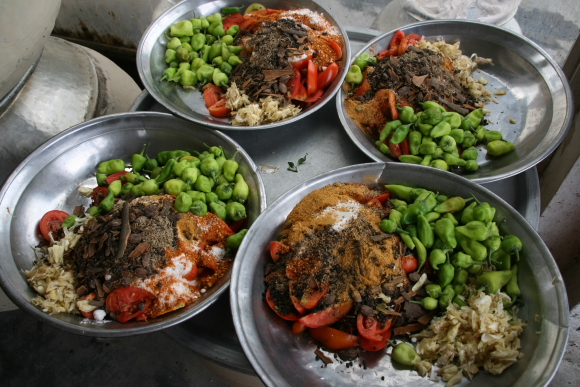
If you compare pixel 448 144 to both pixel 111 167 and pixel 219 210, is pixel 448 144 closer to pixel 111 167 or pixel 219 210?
pixel 219 210

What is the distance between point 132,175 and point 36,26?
38.4 inches

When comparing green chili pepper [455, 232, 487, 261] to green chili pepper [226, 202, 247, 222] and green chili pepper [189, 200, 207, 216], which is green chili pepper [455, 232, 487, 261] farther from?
green chili pepper [189, 200, 207, 216]

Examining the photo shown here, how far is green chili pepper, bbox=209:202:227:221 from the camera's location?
2271 mm

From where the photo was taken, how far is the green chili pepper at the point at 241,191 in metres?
2.32

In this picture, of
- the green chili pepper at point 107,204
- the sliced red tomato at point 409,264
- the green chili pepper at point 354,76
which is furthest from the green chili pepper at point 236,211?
the green chili pepper at point 354,76

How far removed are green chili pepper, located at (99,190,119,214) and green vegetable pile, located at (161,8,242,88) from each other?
111 cm

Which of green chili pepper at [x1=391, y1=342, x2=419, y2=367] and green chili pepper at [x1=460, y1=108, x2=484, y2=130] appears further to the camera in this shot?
green chili pepper at [x1=460, y1=108, x2=484, y2=130]

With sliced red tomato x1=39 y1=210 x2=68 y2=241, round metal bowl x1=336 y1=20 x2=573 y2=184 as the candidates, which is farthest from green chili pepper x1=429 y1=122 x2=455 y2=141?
sliced red tomato x1=39 y1=210 x2=68 y2=241

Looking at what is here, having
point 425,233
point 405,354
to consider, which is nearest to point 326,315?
point 405,354

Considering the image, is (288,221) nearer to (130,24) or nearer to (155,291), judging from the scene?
(155,291)

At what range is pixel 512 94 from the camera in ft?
9.41

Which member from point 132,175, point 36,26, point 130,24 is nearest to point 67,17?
point 130,24

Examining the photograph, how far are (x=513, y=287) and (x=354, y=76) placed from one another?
169 centimetres

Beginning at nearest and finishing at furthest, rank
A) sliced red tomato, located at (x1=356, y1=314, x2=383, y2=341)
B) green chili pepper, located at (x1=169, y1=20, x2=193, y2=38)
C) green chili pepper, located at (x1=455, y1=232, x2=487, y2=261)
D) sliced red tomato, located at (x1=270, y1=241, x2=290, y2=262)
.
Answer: sliced red tomato, located at (x1=356, y1=314, x2=383, y2=341) → green chili pepper, located at (x1=455, y1=232, x2=487, y2=261) → sliced red tomato, located at (x1=270, y1=241, x2=290, y2=262) → green chili pepper, located at (x1=169, y1=20, x2=193, y2=38)
